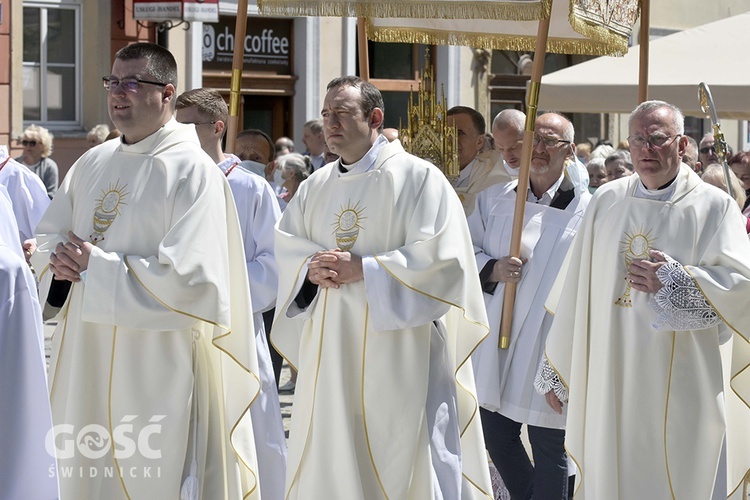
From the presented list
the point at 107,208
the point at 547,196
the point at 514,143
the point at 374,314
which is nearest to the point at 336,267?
the point at 374,314

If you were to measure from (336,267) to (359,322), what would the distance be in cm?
26

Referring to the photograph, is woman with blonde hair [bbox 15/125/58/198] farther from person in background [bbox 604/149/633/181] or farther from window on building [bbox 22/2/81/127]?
person in background [bbox 604/149/633/181]

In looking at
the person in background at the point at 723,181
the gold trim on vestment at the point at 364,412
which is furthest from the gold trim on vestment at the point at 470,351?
the person in background at the point at 723,181

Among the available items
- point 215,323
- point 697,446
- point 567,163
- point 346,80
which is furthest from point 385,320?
point 567,163

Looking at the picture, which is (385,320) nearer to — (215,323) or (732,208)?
(215,323)

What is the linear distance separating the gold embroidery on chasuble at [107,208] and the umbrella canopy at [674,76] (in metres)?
5.04

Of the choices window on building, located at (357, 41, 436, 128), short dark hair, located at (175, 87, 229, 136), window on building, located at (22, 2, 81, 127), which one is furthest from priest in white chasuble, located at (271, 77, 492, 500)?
window on building, located at (357, 41, 436, 128)

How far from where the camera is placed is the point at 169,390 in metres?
4.97

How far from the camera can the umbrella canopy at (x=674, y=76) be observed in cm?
907

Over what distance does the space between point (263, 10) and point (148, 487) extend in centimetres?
275

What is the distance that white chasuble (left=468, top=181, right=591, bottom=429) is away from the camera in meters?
6.20

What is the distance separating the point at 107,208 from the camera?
197 inches

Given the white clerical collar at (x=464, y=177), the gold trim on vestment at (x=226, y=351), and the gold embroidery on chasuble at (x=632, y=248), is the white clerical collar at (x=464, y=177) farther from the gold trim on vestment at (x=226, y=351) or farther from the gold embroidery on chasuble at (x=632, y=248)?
the gold trim on vestment at (x=226, y=351)

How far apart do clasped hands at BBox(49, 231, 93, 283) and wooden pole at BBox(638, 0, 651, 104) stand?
3294 mm
